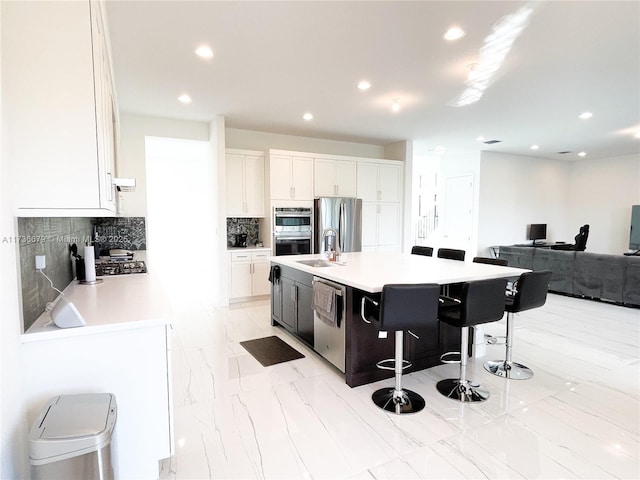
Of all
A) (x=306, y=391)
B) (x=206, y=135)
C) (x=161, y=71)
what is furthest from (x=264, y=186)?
(x=306, y=391)

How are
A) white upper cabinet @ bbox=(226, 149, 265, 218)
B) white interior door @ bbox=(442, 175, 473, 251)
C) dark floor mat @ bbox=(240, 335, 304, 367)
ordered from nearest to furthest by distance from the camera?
dark floor mat @ bbox=(240, 335, 304, 367), white upper cabinet @ bbox=(226, 149, 265, 218), white interior door @ bbox=(442, 175, 473, 251)

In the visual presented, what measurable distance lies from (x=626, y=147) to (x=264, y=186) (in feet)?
25.2

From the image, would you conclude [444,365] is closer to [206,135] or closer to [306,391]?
[306,391]

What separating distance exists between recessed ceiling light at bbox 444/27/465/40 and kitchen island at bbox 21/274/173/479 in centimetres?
280

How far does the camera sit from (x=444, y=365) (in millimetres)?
3234

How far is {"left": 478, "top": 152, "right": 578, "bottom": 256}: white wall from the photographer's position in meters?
7.98

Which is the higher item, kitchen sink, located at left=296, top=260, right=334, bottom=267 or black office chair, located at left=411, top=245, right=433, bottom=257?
black office chair, located at left=411, top=245, right=433, bottom=257

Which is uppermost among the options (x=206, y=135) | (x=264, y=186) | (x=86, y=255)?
(x=206, y=135)

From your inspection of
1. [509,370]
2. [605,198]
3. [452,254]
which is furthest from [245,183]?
[605,198]

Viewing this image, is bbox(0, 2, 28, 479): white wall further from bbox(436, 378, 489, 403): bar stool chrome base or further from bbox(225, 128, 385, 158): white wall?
bbox(225, 128, 385, 158): white wall

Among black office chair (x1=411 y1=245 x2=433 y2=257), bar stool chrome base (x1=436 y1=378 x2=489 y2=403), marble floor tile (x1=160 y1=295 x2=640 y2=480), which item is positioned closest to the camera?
marble floor tile (x1=160 y1=295 x2=640 y2=480)

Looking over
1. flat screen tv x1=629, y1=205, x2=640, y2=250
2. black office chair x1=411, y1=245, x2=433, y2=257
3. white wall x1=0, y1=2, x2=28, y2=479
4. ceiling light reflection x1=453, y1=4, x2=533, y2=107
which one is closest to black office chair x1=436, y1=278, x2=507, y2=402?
ceiling light reflection x1=453, y1=4, x2=533, y2=107

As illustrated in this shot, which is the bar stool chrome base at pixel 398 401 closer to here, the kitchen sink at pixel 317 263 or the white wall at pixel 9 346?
the kitchen sink at pixel 317 263

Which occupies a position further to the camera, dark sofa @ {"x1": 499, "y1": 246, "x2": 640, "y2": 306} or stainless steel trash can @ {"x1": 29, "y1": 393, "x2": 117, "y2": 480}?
dark sofa @ {"x1": 499, "y1": 246, "x2": 640, "y2": 306}
